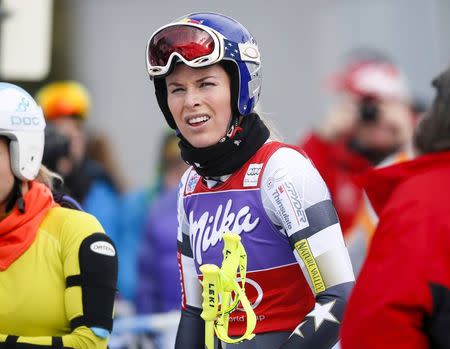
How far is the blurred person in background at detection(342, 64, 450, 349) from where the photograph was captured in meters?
3.64

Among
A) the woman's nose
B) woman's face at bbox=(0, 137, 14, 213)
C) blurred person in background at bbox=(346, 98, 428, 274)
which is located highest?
the woman's nose

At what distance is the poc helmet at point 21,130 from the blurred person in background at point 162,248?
4.30 meters

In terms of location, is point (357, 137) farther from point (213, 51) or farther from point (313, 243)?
point (313, 243)

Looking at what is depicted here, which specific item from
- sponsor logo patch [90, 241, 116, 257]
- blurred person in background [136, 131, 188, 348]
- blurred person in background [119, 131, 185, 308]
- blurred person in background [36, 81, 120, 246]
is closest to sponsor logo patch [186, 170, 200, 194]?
sponsor logo patch [90, 241, 116, 257]

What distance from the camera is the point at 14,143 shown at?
5258 millimetres

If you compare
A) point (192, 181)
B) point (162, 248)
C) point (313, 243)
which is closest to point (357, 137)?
point (162, 248)

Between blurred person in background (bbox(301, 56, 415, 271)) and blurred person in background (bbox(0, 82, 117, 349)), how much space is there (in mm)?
3454

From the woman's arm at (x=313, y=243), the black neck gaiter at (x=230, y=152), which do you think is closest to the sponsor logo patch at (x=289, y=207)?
the woman's arm at (x=313, y=243)

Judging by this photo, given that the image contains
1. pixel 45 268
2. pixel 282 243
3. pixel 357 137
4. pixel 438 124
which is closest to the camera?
pixel 438 124

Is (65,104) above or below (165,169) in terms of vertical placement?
above

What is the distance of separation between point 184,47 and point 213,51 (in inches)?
4.8

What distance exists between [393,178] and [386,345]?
525 mm

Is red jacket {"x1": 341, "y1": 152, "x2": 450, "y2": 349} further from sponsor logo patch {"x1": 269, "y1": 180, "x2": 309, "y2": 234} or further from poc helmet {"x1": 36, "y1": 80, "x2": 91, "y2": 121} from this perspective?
poc helmet {"x1": 36, "y1": 80, "x2": 91, "y2": 121}

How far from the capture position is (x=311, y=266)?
181 inches
